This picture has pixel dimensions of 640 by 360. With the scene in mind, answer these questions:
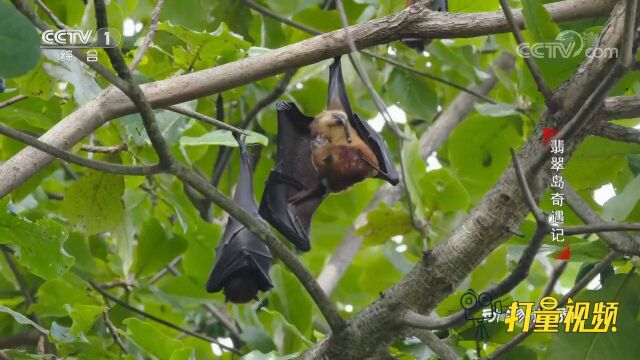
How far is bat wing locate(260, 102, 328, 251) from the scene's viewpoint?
4.18 metres

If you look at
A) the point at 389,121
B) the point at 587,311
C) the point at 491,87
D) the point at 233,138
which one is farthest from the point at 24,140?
the point at 491,87

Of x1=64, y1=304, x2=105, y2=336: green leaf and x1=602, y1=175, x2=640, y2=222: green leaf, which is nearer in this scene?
x1=602, y1=175, x2=640, y2=222: green leaf

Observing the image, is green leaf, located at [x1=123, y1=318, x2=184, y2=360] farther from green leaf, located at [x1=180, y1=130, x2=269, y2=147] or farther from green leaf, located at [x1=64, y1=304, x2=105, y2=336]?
green leaf, located at [x1=180, y1=130, x2=269, y2=147]

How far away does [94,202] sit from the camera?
171 inches

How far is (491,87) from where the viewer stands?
612 centimetres

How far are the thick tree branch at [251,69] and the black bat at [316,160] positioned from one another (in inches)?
33.2

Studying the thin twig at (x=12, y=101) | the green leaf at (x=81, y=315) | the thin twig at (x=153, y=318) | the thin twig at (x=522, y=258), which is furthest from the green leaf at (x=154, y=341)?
the thin twig at (x=522, y=258)

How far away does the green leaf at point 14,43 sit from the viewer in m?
2.09

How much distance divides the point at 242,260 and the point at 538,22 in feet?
5.76

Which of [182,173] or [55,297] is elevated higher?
[55,297]

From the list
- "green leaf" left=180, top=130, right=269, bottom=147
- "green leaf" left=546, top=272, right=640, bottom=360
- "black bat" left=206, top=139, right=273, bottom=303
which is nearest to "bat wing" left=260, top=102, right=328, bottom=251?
"black bat" left=206, top=139, right=273, bottom=303

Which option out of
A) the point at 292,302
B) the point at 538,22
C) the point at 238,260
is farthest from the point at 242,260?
the point at 538,22

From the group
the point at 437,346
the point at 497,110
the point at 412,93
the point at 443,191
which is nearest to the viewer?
the point at 437,346

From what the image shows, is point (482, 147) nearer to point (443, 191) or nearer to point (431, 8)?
point (443, 191)
